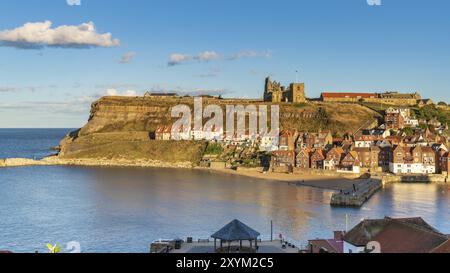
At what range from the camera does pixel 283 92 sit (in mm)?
105875

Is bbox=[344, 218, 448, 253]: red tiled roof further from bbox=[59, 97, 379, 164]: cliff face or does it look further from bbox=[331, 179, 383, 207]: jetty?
bbox=[59, 97, 379, 164]: cliff face

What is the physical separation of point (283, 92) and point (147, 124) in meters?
26.6

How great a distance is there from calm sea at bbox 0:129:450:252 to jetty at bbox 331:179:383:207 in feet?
2.40

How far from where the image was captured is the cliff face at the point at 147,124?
270 ft

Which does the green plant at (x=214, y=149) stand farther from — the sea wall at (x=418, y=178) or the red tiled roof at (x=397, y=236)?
the red tiled roof at (x=397, y=236)

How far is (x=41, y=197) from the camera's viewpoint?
4391cm

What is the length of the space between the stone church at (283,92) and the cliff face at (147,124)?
5.12 meters

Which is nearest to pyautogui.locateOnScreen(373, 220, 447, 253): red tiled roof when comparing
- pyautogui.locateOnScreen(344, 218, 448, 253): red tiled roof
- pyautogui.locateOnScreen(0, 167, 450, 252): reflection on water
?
pyautogui.locateOnScreen(344, 218, 448, 253): red tiled roof

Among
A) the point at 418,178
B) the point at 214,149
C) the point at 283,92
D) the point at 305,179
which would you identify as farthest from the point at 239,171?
the point at 283,92

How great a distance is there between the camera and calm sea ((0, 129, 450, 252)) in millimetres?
27938

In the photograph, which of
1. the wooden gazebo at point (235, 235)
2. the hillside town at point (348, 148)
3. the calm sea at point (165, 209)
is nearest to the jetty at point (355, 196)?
the calm sea at point (165, 209)
